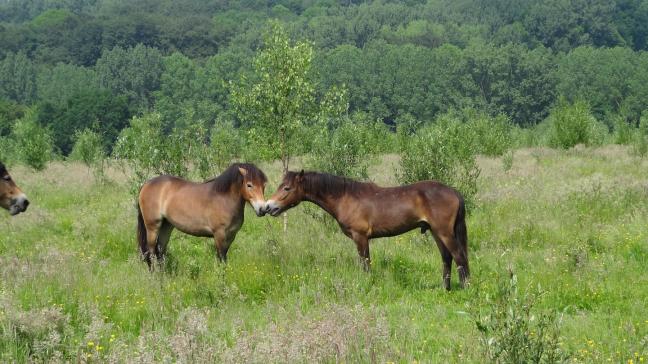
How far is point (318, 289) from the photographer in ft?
30.2

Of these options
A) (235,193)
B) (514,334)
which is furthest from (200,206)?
(514,334)

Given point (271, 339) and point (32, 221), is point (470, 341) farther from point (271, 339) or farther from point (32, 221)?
point (32, 221)

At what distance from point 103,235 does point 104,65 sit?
13339 centimetres

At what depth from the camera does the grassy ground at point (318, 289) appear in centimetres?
669

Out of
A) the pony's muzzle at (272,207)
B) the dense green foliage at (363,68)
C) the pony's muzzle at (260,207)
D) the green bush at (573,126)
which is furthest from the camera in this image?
the dense green foliage at (363,68)

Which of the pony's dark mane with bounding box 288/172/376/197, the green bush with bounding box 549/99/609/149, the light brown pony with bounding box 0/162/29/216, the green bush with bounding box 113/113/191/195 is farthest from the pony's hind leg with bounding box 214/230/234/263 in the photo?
the green bush with bounding box 549/99/609/149

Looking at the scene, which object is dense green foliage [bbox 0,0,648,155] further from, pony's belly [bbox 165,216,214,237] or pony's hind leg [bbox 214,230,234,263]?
pony's hind leg [bbox 214,230,234,263]

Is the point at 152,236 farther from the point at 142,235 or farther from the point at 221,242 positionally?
the point at 221,242

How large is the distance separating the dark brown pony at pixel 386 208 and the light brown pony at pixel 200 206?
54 cm

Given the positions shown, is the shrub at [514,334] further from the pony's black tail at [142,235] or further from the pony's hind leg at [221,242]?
the pony's black tail at [142,235]

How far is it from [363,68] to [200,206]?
387 ft

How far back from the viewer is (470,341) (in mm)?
7129

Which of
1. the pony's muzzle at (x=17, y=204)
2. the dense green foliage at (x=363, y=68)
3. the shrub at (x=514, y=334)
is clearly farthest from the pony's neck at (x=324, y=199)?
the dense green foliage at (x=363, y=68)

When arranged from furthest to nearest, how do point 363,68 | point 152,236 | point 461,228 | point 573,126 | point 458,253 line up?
point 363,68
point 573,126
point 152,236
point 461,228
point 458,253
